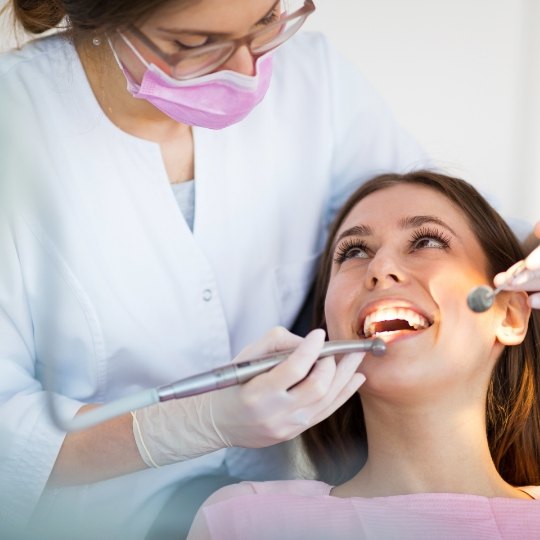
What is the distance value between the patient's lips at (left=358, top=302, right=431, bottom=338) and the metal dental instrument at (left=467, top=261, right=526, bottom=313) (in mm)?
108

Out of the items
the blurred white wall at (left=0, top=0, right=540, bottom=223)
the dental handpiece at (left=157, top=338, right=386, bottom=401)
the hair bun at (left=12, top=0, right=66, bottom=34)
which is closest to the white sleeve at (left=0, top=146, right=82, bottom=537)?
the hair bun at (left=12, top=0, right=66, bottom=34)

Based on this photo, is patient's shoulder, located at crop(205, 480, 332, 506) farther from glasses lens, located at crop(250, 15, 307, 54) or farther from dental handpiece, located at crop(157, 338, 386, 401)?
glasses lens, located at crop(250, 15, 307, 54)

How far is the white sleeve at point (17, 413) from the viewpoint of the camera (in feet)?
5.58

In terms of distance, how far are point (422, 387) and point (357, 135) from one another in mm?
741

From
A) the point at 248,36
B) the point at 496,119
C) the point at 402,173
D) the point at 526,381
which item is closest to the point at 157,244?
the point at 248,36

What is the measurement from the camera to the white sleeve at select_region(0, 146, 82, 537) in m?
1.70

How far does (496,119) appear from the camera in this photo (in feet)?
8.18

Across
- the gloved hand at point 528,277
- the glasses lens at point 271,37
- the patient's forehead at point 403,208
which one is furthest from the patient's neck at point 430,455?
the glasses lens at point 271,37

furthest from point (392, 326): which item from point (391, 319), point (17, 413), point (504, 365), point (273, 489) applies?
point (17, 413)

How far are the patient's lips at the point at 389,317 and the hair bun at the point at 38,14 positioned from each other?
837mm

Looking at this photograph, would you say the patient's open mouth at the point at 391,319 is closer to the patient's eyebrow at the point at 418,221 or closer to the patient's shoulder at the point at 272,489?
the patient's eyebrow at the point at 418,221

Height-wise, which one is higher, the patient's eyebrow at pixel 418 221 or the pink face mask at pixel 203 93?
the pink face mask at pixel 203 93

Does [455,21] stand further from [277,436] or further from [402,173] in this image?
[277,436]

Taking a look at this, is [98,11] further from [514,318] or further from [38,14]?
[514,318]
